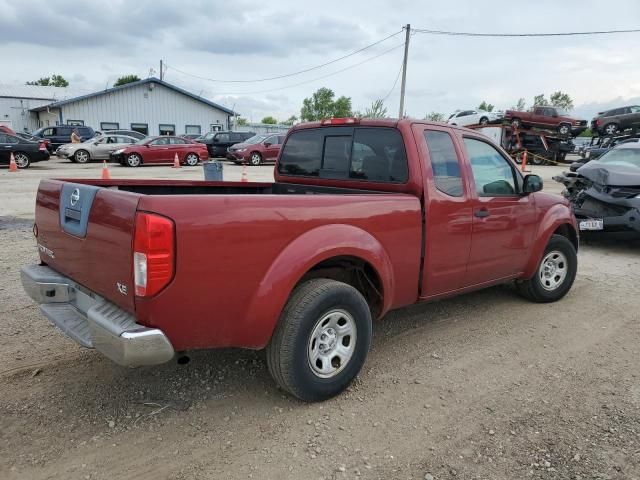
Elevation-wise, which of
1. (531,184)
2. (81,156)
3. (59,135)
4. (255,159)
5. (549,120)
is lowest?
(81,156)

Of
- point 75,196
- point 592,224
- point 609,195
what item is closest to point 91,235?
point 75,196

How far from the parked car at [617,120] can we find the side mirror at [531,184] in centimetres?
2633

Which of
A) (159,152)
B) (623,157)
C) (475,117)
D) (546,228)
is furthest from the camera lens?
(475,117)

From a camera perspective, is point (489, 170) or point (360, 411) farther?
point (489, 170)

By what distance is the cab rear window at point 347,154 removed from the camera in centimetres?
380

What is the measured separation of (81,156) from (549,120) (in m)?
24.9

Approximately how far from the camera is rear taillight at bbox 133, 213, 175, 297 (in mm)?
2367

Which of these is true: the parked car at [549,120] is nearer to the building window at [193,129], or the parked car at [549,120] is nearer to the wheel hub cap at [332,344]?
the building window at [193,129]

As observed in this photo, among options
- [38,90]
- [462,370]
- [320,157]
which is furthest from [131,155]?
[38,90]

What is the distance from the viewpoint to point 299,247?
9.36 feet

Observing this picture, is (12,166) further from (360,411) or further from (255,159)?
(360,411)

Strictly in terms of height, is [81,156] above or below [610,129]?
below

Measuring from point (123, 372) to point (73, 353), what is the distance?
54cm

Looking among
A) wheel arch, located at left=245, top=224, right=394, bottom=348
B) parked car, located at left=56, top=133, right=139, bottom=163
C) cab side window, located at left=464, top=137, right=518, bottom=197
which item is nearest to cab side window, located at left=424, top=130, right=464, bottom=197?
→ cab side window, located at left=464, top=137, right=518, bottom=197
